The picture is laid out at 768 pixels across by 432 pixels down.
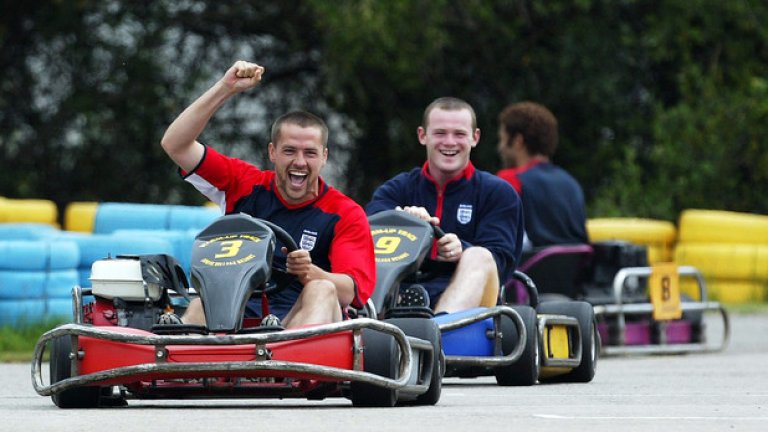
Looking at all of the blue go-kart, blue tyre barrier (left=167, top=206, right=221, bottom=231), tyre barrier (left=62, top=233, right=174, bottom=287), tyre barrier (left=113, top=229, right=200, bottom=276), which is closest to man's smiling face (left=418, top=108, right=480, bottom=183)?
the blue go-kart

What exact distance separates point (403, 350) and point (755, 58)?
46.6 ft

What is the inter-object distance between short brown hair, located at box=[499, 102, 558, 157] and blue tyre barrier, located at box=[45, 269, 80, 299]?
2694 millimetres

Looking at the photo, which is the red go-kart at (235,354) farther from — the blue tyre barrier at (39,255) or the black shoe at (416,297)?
the blue tyre barrier at (39,255)

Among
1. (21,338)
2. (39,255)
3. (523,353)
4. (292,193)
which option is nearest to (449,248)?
(523,353)

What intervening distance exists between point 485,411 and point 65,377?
4.66 feet

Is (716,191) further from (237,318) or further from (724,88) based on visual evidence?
(237,318)

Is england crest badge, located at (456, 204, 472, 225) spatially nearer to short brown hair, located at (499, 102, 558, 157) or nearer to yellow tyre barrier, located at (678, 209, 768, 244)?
short brown hair, located at (499, 102, 558, 157)

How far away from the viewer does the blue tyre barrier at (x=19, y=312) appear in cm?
1137

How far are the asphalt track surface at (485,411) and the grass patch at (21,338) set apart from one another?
151cm

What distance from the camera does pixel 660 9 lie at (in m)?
20.0

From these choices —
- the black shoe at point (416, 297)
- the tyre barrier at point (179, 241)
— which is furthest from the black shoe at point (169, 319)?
the tyre barrier at point (179, 241)

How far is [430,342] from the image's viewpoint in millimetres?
7043

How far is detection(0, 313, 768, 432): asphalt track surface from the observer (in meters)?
5.80

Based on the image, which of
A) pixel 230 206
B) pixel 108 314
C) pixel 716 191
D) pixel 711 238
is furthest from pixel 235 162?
pixel 716 191
